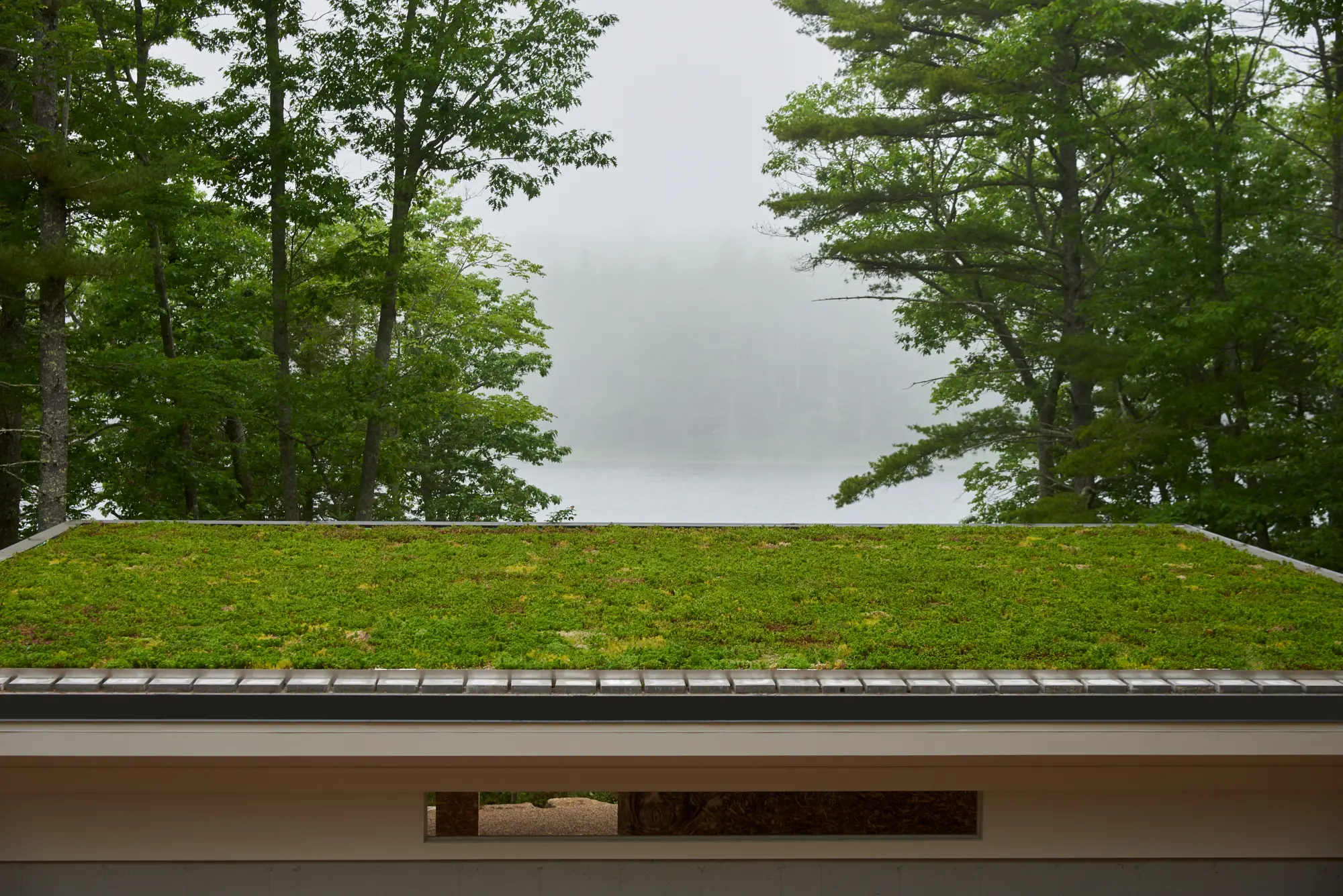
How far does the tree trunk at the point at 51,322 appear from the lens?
21.7 ft

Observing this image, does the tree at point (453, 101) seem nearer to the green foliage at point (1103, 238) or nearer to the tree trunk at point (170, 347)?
the tree trunk at point (170, 347)

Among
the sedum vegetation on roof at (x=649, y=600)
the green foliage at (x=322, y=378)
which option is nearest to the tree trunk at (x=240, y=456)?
the green foliage at (x=322, y=378)

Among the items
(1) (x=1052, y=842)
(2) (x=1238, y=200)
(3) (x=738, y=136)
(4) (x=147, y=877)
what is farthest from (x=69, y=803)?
(3) (x=738, y=136)

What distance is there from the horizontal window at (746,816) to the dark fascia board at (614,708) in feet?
1.96

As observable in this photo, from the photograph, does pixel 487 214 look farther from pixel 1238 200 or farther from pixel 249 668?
pixel 249 668

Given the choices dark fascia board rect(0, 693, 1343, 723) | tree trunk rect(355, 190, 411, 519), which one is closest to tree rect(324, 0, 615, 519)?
tree trunk rect(355, 190, 411, 519)

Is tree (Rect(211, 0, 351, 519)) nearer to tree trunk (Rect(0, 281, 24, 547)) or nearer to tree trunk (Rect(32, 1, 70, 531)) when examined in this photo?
tree trunk (Rect(0, 281, 24, 547))

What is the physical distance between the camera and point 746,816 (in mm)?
3684

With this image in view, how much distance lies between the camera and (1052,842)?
3588 millimetres

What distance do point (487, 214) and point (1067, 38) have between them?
8786mm

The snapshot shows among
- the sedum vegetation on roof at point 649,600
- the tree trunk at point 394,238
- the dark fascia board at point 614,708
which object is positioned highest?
the tree trunk at point 394,238

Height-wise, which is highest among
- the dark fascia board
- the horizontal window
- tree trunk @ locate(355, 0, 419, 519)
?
tree trunk @ locate(355, 0, 419, 519)

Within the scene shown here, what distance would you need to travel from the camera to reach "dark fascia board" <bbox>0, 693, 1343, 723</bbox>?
3.04m

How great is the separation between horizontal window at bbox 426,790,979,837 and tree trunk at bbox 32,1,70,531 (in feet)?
15.1
